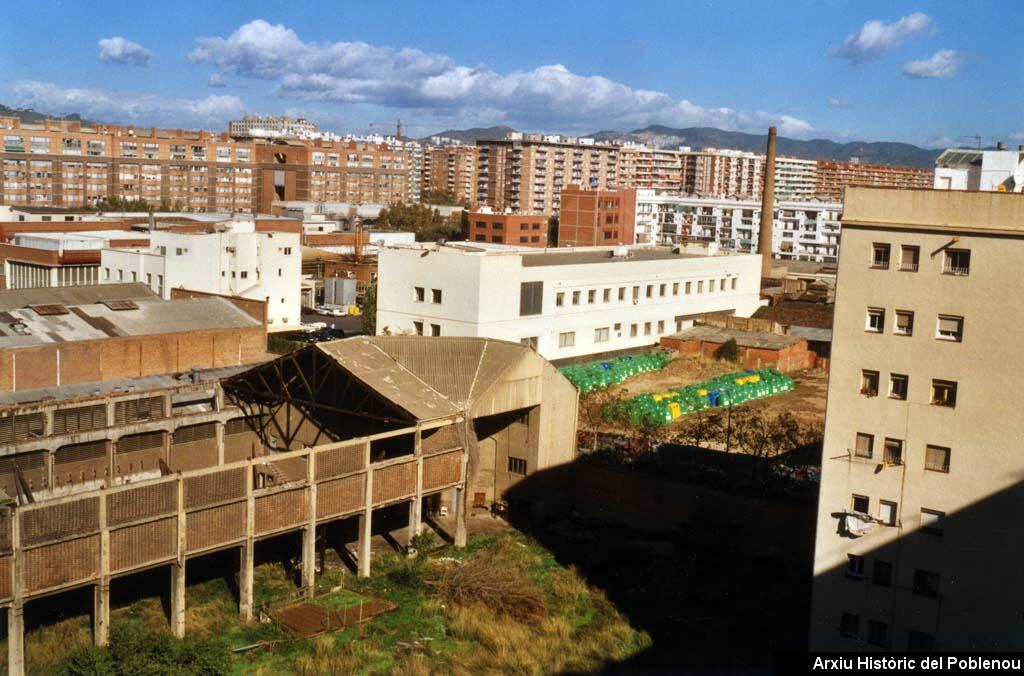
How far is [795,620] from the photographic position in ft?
50.2

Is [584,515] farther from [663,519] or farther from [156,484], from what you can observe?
[156,484]

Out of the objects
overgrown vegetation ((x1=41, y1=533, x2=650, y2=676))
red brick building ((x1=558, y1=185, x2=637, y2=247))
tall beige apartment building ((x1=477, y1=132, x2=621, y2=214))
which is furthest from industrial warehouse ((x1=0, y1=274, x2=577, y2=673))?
tall beige apartment building ((x1=477, y1=132, x2=621, y2=214))

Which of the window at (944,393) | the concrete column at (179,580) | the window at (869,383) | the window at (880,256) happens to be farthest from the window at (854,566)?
the concrete column at (179,580)

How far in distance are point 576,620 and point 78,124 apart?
69.5 meters

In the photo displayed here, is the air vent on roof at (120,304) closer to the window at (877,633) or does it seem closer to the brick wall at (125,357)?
the brick wall at (125,357)

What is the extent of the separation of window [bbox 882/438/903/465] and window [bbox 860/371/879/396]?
63 cm

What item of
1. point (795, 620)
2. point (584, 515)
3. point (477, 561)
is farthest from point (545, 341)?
point (795, 620)

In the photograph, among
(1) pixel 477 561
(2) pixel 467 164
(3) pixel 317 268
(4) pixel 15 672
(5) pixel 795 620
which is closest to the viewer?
(4) pixel 15 672

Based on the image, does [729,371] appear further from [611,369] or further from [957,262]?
[957,262]

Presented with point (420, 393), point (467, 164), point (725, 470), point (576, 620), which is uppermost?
point (467, 164)

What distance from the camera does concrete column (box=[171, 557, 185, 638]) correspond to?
1369 centimetres

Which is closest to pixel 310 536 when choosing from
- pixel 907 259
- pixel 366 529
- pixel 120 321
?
pixel 366 529

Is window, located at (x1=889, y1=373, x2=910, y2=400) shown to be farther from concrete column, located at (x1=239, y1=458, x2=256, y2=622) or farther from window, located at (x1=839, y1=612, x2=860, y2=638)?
concrete column, located at (x1=239, y1=458, x2=256, y2=622)

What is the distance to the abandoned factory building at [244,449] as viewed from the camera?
12.9 metres
